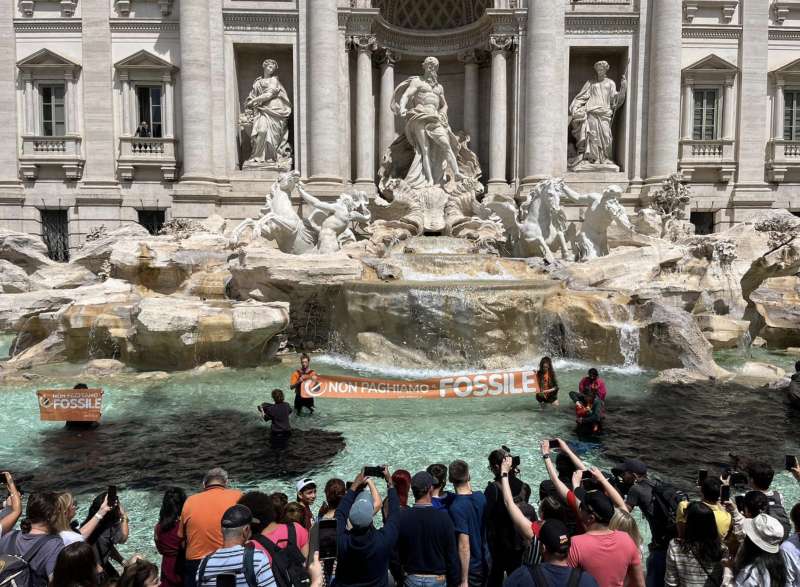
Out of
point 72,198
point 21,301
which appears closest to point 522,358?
point 21,301

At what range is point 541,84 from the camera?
16969 millimetres

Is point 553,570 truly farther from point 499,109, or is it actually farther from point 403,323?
point 499,109

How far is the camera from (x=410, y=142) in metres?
17.4

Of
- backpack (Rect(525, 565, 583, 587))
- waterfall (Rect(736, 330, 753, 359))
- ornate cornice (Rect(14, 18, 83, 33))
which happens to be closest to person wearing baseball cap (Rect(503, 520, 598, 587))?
backpack (Rect(525, 565, 583, 587))

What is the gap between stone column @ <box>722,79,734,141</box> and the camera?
711 inches

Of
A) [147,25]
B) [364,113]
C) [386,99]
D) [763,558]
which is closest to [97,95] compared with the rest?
[147,25]

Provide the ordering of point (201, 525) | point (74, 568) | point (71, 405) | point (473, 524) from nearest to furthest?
point (74, 568) → point (201, 525) → point (473, 524) → point (71, 405)

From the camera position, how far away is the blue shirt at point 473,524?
3.24 metres

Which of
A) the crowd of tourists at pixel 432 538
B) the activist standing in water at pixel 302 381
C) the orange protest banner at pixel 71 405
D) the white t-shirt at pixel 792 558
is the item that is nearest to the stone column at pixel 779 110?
the activist standing in water at pixel 302 381

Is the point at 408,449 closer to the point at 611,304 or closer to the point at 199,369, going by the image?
the point at 199,369

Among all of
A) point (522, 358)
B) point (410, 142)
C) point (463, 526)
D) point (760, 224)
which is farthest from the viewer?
point (410, 142)

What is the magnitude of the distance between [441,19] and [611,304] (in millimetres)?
12710

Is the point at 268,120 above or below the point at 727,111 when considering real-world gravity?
below

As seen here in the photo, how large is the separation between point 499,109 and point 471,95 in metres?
1.57
